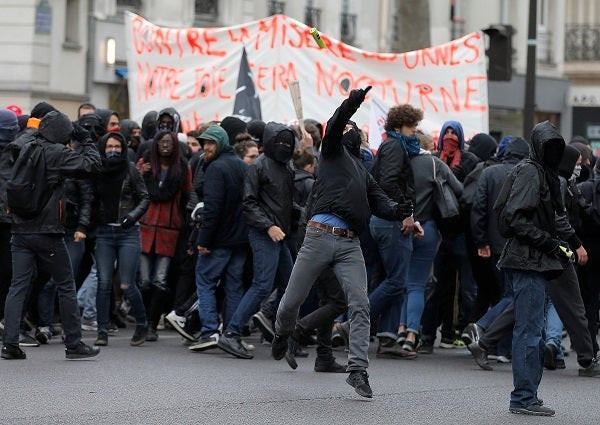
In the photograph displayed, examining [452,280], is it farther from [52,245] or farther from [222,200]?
[52,245]

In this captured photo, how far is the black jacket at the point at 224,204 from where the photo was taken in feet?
40.9

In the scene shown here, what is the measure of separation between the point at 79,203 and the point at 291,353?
105 inches

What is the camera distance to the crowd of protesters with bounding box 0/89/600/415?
10.2 m

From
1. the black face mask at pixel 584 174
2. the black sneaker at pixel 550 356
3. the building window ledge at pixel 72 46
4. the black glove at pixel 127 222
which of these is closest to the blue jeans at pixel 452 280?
the black sneaker at pixel 550 356

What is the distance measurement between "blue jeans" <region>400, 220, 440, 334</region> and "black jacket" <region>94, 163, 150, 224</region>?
91.0 inches

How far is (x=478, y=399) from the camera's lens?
10.3 metres

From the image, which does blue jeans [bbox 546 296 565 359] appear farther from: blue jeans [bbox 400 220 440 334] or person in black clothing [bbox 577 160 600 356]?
blue jeans [bbox 400 220 440 334]

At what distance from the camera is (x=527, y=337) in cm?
962

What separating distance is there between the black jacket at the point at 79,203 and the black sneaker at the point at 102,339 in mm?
872

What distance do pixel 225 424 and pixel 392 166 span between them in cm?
400

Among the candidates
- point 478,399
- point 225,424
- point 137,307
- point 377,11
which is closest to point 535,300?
point 478,399

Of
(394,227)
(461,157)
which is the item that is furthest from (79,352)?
(461,157)

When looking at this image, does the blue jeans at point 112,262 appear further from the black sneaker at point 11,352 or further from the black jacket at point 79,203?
the black sneaker at point 11,352

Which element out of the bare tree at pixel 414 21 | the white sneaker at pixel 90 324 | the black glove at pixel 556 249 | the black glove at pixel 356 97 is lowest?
the white sneaker at pixel 90 324
